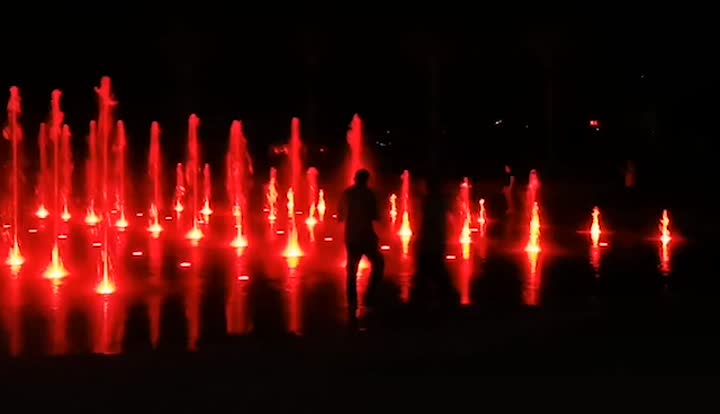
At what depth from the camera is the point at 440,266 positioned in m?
11.1

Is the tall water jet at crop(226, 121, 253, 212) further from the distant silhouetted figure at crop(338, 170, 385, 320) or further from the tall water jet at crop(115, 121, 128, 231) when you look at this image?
the distant silhouetted figure at crop(338, 170, 385, 320)

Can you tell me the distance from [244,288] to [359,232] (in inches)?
97.2

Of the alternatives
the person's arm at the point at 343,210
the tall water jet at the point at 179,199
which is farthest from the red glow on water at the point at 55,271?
the tall water jet at the point at 179,199

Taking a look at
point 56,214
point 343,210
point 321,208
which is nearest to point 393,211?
point 321,208

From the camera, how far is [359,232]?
1140 centimetres

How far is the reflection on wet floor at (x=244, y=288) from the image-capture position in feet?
33.6

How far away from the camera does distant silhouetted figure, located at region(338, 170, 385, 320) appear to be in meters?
11.4

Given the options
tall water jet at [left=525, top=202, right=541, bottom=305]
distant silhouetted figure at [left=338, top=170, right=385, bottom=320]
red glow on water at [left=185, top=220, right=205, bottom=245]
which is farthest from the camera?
red glow on water at [left=185, top=220, right=205, bottom=245]

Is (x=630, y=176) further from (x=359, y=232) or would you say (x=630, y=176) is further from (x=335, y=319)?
(x=335, y=319)

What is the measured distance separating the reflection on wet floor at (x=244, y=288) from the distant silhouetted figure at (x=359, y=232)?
0.37 metres

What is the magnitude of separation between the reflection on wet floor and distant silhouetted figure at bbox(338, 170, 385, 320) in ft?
1.21

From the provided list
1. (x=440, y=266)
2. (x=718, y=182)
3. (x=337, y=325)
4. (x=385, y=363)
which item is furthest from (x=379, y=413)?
(x=718, y=182)

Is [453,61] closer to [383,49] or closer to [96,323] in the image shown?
[383,49]

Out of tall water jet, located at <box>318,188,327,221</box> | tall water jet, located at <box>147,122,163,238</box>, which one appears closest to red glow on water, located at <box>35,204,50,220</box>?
tall water jet, located at <box>147,122,163,238</box>
